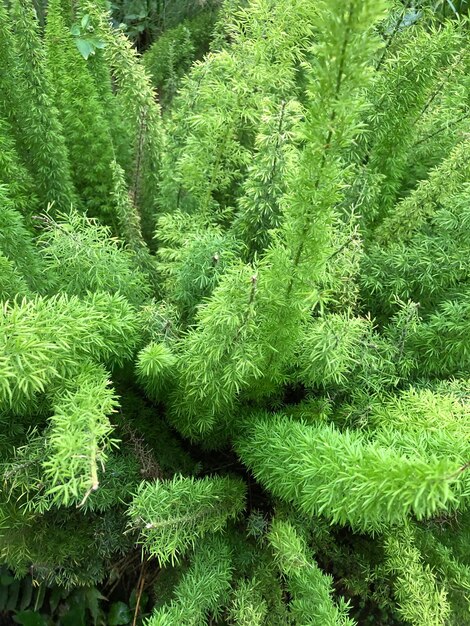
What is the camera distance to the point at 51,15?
1.21 metres

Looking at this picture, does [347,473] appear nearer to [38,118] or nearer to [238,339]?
[238,339]

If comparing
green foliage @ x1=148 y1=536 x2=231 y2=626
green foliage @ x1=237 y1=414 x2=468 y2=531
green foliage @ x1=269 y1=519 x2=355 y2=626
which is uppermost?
green foliage @ x1=237 y1=414 x2=468 y2=531

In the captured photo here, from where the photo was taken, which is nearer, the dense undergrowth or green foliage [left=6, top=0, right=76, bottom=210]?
the dense undergrowth

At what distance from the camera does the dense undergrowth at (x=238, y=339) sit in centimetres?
74

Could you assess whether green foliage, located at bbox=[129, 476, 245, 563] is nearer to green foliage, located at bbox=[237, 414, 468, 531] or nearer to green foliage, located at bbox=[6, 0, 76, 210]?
green foliage, located at bbox=[237, 414, 468, 531]

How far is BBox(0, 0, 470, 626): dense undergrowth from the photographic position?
29.1 inches

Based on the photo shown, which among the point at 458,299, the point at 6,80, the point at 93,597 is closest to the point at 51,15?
the point at 6,80

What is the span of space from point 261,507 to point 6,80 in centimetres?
122

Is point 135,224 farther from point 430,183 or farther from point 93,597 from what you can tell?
point 93,597

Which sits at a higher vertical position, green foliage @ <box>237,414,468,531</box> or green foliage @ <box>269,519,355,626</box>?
green foliage @ <box>237,414,468,531</box>

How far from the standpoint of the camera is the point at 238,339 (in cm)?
80

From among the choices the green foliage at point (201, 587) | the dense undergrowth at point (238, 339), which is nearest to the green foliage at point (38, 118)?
the dense undergrowth at point (238, 339)

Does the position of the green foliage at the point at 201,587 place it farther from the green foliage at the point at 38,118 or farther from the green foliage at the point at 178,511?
the green foliage at the point at 38,118

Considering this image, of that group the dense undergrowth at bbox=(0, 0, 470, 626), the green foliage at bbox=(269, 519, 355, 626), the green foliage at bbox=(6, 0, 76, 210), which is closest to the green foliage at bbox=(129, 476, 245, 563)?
the dense undergrowth at bbox=(0, 0, 470, 626)
